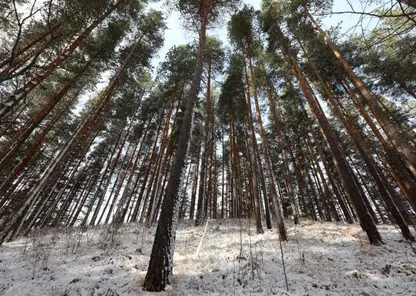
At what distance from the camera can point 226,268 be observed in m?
5.86

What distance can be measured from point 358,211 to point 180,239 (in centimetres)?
683

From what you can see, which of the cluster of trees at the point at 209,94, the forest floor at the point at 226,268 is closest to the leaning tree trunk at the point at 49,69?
the cluster of trees at the point at 209,94

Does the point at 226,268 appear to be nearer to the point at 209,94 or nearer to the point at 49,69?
the point at 49,69

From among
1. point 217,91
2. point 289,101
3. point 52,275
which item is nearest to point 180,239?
point 52,275

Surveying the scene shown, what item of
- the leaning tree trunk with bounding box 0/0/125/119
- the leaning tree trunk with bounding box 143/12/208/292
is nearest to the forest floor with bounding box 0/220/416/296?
the leaning tree trunk with bounding box 143/12/208/292

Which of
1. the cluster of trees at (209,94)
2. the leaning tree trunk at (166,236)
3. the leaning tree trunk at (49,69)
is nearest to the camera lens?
the leaning tree trunk at (49,69)

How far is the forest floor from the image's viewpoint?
4.67 meters

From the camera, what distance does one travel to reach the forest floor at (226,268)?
15.3ft

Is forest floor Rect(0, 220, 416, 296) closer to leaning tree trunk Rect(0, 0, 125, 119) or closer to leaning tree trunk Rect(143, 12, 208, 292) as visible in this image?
leaning tree trunk Rect(143, 12, 208, 292)

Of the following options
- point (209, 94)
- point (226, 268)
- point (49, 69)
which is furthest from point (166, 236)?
point (209, 94)

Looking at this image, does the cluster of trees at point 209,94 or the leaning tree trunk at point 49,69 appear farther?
the cluster of trees at point 209,94

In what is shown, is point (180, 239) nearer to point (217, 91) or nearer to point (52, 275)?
point (52, 275)

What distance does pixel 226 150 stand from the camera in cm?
2100

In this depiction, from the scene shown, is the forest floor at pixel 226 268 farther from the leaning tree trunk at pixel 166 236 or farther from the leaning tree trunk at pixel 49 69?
the leaning tree trunk at pixel 49 69
